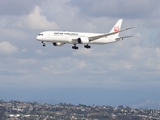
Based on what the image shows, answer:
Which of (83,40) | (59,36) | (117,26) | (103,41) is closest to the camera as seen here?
(59,36)

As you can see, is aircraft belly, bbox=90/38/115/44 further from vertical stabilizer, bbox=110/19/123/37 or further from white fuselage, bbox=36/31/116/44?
vertical stabilizer, bbox=110/19/123/37

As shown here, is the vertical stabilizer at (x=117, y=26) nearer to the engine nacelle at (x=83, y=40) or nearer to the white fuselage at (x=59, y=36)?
the white fuselage at (x=59, y=36)

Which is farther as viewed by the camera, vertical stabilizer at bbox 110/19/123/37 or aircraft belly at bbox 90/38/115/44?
vertical stabilizer at bbox 110/19/123/37

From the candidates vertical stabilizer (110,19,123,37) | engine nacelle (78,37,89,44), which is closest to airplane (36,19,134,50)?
engine nacelle (78,37,89,44)

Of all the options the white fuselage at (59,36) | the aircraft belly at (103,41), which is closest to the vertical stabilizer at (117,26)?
the aircraft belly at (103,41)

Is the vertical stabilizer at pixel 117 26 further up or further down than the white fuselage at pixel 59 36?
further up

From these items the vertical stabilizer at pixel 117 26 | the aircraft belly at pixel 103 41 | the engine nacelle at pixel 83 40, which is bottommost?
the engine nacelle at pixel 83 40

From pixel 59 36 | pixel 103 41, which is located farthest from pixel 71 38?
pixel 103 41

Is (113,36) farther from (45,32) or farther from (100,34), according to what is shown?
(45,32)

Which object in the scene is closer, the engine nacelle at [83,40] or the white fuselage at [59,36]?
the white fuselage at [59,36]

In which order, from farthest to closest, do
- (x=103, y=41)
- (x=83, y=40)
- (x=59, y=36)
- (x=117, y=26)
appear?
(x=117, y=26) → (x=103, y=41) → (x=83, y=40) → (x=59, y=36)

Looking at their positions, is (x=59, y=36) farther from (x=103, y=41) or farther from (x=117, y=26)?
(x=117, y=26)

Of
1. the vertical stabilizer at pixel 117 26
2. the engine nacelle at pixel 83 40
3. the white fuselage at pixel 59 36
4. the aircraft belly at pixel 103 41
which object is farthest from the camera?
the vertical stabilizer at pixel 117 26

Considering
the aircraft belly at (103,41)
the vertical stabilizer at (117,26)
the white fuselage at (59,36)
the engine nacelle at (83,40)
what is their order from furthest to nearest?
1. the vertical stabilizer at (117,26)
2. the aircraft belly at (103,41)
3. the engine nacelle at (83,40)
4. the white fuselage at (59,36)
